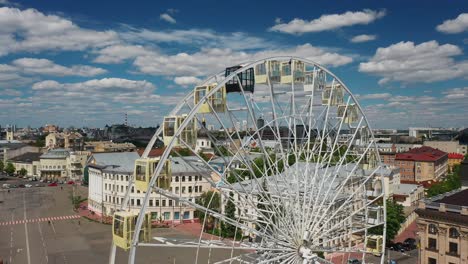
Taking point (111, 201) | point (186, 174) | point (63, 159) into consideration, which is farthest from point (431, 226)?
point (63, 159)

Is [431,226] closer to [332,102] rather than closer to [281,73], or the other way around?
[332,102]

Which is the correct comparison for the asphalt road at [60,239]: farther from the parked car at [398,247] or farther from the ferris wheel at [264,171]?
the parked car at [398,247]

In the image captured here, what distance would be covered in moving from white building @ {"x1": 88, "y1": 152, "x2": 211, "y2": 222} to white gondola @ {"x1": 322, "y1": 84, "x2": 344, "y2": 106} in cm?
3991

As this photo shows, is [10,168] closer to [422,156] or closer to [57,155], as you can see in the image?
[57,155]

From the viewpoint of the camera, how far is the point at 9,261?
48.6 m

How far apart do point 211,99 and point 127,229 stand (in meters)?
6.82

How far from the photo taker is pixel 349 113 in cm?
3064

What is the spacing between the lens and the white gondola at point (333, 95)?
96.4 ft

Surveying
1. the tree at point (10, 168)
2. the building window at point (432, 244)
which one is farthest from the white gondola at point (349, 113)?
the tree at point (10, 168)

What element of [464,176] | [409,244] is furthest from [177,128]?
[464,176]

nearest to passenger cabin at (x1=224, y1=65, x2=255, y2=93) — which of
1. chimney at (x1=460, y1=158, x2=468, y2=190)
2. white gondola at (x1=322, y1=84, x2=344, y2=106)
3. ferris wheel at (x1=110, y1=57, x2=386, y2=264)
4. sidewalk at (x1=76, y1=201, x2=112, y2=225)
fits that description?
ferris wheel at (x1=110, y1=57, x2=386, y2=264)

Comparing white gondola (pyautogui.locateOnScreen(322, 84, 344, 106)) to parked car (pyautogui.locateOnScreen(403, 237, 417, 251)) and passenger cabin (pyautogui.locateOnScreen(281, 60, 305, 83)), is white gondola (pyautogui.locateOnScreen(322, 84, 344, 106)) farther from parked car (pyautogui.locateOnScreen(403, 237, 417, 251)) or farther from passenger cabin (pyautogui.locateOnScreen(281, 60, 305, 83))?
parked car (pyautogui.locateOnScreen(403, 237, 417, 251))

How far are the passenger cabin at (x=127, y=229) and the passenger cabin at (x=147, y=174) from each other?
3.95 ft

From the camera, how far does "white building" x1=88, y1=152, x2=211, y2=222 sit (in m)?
72.3
